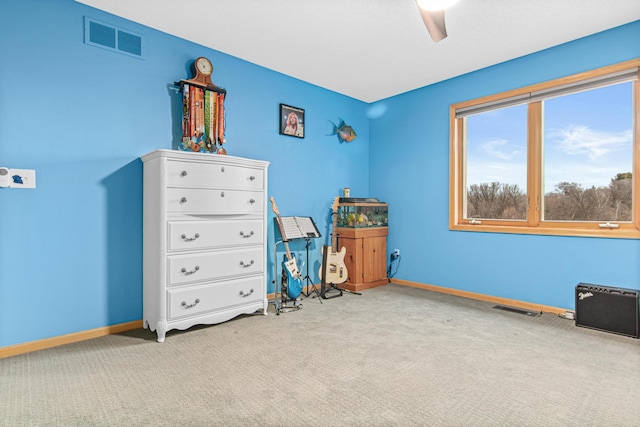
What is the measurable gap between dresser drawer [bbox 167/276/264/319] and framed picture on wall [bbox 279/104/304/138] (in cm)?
177

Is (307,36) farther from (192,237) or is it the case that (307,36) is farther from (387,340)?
(387,340)

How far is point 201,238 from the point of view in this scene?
277 centimetres

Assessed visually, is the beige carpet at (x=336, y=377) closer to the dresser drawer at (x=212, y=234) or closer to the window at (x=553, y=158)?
the dresser drawer at (x=212, y=234)

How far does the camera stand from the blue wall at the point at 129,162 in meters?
2.38

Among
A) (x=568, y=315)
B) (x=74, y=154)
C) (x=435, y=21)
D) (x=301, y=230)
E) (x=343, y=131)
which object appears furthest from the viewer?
(x=343, y=131)

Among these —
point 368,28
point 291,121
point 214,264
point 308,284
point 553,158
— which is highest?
point 368,28

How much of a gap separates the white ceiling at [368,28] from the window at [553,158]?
0.48 meters

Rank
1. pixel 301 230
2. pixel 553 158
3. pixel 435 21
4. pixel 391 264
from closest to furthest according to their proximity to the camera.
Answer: pixel 435 21 < pixel 553 158 < pixel 301 230 < pixel 391 264

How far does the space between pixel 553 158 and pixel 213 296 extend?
3.54m

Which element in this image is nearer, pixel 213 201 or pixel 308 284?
pixel 213 201

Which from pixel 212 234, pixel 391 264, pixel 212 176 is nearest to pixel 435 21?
pixel 212 176

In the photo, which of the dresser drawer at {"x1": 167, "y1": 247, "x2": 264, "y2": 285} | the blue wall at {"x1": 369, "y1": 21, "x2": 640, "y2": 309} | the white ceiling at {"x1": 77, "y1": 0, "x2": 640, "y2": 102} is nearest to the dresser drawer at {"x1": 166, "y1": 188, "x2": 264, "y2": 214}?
the dresser drawer at {"x1": 167, "y1": 247, "x2": 264, "y2": 285}

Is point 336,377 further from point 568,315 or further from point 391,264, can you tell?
point 391,264

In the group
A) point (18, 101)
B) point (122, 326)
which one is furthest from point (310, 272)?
point (18, 101)
